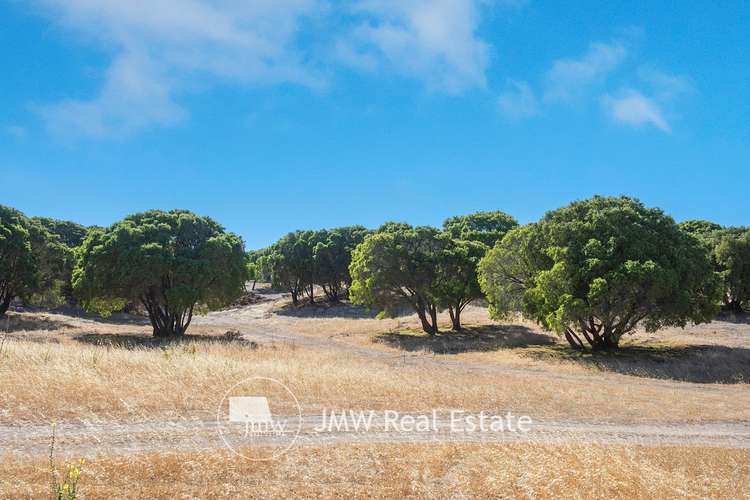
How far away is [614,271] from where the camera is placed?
2517 cm

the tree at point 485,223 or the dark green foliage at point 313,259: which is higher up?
the tree at point 485,223

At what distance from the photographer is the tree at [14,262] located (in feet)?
122

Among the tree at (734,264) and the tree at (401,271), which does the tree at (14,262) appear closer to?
the tree at (401,271)

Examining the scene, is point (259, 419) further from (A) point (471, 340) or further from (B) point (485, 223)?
(B) point (485, 223)

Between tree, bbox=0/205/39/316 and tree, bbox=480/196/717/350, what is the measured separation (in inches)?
1655

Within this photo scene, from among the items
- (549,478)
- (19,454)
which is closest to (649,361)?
(549,478)

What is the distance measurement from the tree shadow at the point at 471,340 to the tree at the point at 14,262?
31542mm

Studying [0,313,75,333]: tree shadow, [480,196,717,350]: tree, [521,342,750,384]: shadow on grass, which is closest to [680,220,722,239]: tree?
[521,342,750,384]: shadow on grass

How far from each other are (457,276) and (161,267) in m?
24.4

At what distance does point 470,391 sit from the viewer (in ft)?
49.5

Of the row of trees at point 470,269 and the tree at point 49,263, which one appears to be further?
the tree at point 49,263

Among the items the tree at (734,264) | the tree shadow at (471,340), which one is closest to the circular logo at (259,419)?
the tree shadow at (471,340)

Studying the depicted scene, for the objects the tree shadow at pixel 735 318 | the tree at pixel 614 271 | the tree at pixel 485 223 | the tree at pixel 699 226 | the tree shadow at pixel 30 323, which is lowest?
the tree shadow at pixel 30 323
